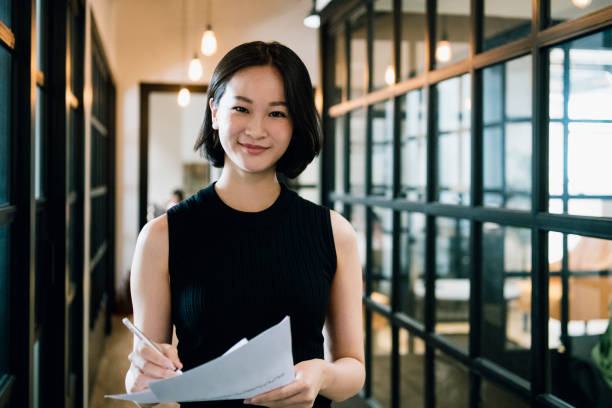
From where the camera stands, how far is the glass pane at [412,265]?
6.71ft

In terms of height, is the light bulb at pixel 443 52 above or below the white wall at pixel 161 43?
below

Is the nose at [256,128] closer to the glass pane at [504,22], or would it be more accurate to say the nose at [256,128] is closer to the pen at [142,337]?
the pen at [142,337]

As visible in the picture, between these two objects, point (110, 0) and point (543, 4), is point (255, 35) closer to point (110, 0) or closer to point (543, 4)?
point (110, 0)

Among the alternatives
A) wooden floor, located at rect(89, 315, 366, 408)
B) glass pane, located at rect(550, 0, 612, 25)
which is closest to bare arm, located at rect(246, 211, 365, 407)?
glass pane, located at rect(550, 0, 612, 25)

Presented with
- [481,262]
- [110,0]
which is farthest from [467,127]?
[110,0]

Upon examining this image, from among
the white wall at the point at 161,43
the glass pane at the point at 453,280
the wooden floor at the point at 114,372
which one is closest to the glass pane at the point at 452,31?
the glass pane at the point at 453,280

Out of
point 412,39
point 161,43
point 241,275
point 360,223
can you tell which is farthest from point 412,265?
point 161,43

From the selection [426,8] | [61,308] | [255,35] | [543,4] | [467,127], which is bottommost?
[61,308]

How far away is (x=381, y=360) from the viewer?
2.44m

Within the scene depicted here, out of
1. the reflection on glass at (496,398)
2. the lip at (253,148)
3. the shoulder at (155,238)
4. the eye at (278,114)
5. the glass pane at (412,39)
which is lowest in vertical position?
the reflection on glass at (496,398)

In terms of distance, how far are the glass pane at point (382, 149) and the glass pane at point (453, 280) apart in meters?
0.41

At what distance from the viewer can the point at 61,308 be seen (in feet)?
6.56

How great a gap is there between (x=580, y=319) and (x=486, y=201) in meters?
0.47

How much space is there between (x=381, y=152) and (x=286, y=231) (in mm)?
1492
